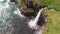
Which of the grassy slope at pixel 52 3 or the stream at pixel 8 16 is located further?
the grassy slope at pixel 52 3

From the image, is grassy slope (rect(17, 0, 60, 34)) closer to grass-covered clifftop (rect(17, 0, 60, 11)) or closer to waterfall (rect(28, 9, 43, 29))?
grass-covered clifftop (rect(17, 0, 60, 11))

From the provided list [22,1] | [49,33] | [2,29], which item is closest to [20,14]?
[22,1]

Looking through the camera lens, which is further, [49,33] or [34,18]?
[34,18]

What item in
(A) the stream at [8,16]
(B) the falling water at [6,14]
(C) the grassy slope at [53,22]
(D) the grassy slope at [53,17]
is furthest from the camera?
(B) the falling water at [6,14]

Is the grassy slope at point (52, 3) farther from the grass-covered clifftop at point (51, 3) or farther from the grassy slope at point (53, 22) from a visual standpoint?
the grassy slope at point (53, 22)

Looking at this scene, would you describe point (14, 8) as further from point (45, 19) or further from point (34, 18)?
point (45, 19)

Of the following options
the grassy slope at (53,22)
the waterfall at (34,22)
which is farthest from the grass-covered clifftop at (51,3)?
the waterfall at (34,22)
